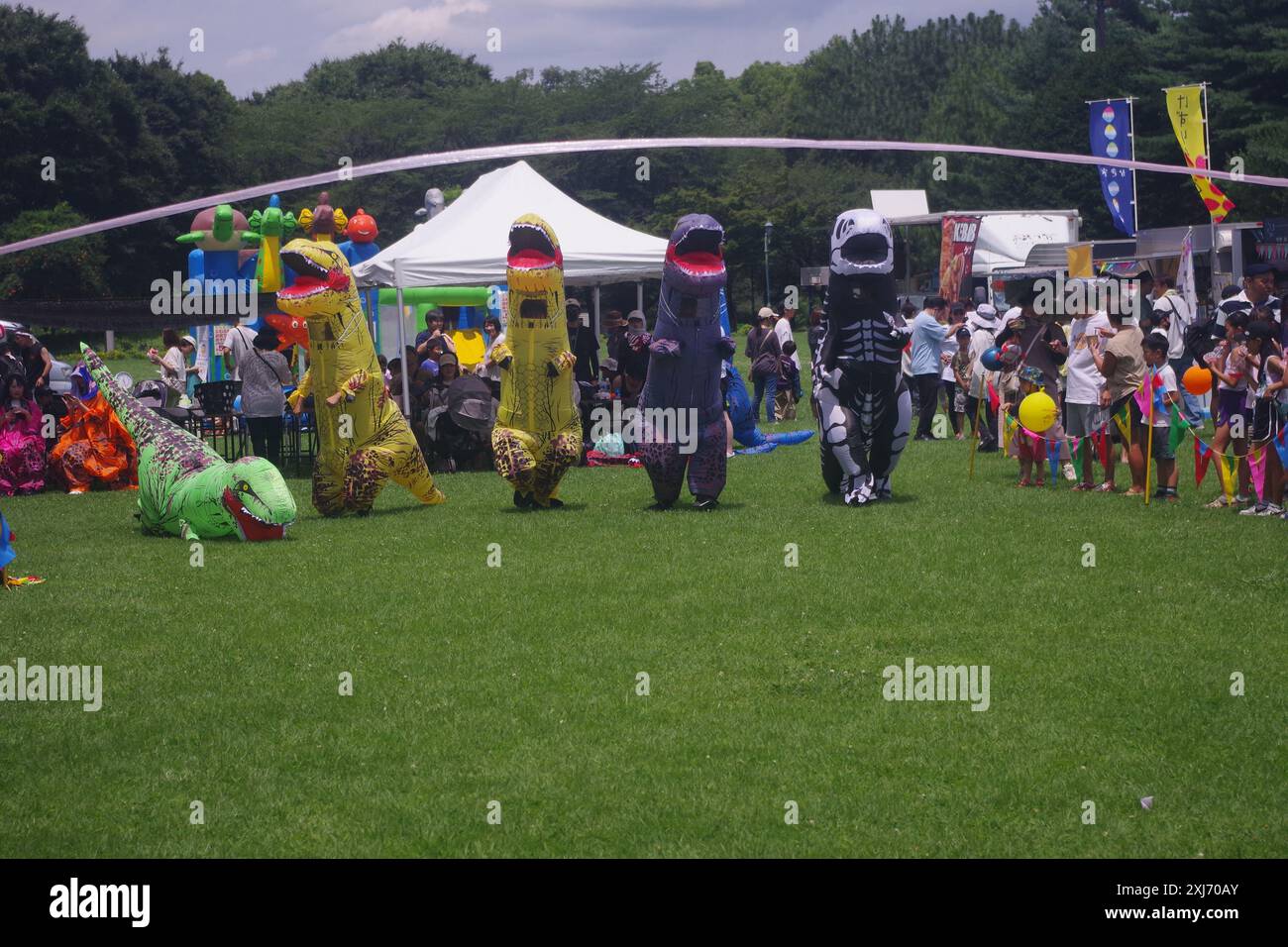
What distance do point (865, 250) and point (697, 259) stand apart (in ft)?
4.88

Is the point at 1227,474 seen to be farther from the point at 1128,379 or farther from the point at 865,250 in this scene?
the point at 865,250

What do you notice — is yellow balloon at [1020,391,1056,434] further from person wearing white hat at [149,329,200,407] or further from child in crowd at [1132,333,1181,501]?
person wearing white hat at [149,329,200,407]

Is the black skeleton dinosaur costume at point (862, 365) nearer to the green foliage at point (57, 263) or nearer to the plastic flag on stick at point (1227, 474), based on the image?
the plastic flag on stick at point (1227, 474)

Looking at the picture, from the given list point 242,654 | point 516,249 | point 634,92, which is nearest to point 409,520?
point 516,249

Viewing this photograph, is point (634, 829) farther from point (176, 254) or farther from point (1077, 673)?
point (176, 254)

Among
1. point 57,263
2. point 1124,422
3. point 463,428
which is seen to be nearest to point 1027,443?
point 1124,422

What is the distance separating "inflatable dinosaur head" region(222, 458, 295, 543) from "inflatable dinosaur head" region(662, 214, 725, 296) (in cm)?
372

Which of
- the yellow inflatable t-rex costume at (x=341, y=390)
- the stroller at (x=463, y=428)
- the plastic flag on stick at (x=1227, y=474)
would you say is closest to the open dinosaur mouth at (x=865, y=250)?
the plastic flag on stick at (x=1227, y=474)

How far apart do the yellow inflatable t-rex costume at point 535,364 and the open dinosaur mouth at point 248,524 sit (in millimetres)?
2105

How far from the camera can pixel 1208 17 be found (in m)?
39.4

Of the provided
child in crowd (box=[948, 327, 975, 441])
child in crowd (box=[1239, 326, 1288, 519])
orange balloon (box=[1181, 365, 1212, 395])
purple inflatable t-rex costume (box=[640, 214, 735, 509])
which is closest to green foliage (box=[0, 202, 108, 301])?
child in crowd (box=[948, 327, 975, 441])

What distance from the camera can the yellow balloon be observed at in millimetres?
13086

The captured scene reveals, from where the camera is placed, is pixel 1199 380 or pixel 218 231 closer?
pixel 1199 380

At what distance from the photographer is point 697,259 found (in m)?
12.0
